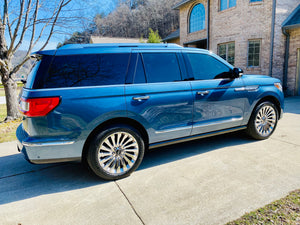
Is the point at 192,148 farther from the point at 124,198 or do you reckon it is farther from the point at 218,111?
the point at 124,198

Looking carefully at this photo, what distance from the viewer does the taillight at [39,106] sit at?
255 cm

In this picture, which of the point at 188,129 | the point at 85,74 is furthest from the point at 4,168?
the point at 188,129

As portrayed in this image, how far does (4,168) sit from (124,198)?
2.46m

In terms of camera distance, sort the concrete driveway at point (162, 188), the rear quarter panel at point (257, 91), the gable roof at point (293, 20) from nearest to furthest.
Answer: the concrete driveway at point (162, 188) < the rear quarter panel at point (257, 91) < the gable roof at point (293, 20)

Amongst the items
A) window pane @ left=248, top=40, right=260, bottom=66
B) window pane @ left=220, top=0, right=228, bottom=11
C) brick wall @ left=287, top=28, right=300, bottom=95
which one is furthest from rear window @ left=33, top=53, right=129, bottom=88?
window pane @ left=220, top=0, right=228, bottom=11

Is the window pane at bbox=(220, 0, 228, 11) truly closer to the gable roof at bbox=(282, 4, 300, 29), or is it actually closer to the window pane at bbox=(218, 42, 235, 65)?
the window pane at bbox=(218, 42, 235, 65)

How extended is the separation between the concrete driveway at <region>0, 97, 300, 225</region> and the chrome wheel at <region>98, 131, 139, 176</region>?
0.67 feet

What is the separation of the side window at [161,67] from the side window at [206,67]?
0.34m

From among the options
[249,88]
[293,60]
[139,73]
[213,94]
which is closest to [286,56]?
[293,60]

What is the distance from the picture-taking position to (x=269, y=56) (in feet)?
37.2

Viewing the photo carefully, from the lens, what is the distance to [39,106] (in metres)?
2.55

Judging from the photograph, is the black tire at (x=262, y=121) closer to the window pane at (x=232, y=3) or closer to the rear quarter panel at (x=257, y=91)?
the rear quarter panel at (x=257, y=91)

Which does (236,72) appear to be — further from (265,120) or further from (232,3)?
(232,3)

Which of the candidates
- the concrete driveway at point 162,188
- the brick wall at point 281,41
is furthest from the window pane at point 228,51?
the concrete driveway at point 162,188
